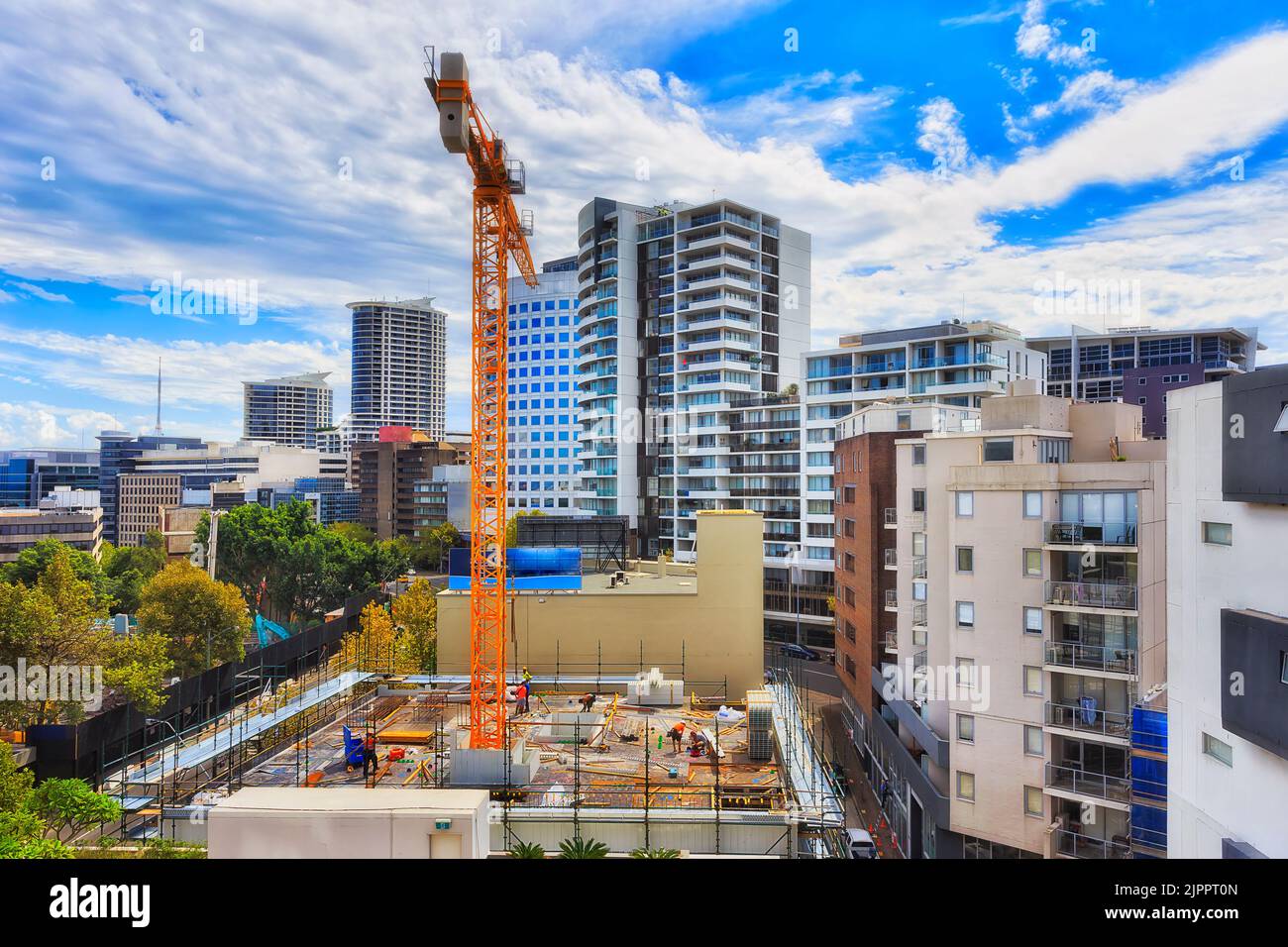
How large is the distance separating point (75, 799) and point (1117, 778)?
14211 millimetres

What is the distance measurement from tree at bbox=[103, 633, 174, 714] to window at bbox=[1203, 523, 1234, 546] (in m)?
17.5

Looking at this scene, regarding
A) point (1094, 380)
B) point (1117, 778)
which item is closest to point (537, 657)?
point (1117, 778)

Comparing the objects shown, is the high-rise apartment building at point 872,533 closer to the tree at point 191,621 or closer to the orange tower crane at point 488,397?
the orange tower crane at point 488,397

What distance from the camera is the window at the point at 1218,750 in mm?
5719

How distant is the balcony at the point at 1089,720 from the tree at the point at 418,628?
45.2 ft

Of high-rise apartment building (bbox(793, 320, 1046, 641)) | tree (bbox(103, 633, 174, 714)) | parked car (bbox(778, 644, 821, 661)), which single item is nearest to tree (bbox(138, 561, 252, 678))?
tree (bbox(103, 633, 174, 714))

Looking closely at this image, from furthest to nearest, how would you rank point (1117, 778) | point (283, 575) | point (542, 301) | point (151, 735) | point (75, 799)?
point (542, 301) < point (283, 575) < point (151, 735) < point (1117, 778) < point (75, 799)

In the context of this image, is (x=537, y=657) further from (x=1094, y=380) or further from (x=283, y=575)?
(x=1094, y=380)

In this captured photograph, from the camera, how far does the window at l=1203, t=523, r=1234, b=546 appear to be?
607 cm

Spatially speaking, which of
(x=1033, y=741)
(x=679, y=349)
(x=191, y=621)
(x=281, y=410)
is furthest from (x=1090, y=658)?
(x=281, y=410)

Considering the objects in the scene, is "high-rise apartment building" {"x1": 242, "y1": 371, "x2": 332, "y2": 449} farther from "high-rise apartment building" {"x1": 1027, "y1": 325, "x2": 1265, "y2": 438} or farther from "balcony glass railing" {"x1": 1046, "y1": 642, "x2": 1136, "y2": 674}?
"balcony glass railing" {"x1": 1046, "y1": 642, "x2": 1136, "y2": 674}

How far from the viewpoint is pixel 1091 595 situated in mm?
11078

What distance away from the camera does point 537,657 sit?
18500mm

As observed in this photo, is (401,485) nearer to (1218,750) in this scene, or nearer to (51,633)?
(51,633)
